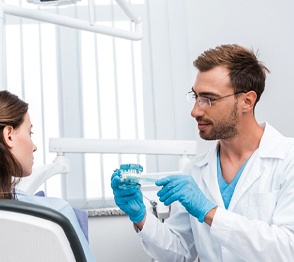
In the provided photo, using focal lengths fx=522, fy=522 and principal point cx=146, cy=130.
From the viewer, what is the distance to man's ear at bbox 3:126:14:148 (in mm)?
1355

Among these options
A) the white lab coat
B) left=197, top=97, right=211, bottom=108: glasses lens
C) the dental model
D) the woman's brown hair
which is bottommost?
the white lab coat

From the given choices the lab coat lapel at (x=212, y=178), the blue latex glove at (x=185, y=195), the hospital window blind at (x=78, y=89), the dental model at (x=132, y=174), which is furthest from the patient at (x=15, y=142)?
the hospital window blind at (x=78, y=89)

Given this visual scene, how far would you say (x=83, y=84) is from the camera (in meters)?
2.71

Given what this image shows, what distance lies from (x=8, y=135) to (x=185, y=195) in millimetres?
534

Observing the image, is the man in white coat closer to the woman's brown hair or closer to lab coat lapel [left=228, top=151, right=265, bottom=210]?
lab coat lapel [left=228, top=151, right=265, bottom=210]

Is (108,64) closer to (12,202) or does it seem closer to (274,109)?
(274,109)

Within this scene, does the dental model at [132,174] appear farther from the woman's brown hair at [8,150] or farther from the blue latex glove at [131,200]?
the woman's brown hair at [8,150]

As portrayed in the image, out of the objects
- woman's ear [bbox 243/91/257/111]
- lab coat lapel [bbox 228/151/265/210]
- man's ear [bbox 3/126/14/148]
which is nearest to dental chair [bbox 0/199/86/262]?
man's ear [bbox 3/126/14/148]

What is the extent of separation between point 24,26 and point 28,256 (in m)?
2.09

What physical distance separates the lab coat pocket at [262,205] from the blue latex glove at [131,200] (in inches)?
13.8

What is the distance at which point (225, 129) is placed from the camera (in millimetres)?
1716

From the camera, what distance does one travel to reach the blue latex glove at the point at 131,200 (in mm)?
1637

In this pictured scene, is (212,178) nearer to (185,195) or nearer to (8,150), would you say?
(185,195)

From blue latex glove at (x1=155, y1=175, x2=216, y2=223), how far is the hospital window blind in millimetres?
1181
